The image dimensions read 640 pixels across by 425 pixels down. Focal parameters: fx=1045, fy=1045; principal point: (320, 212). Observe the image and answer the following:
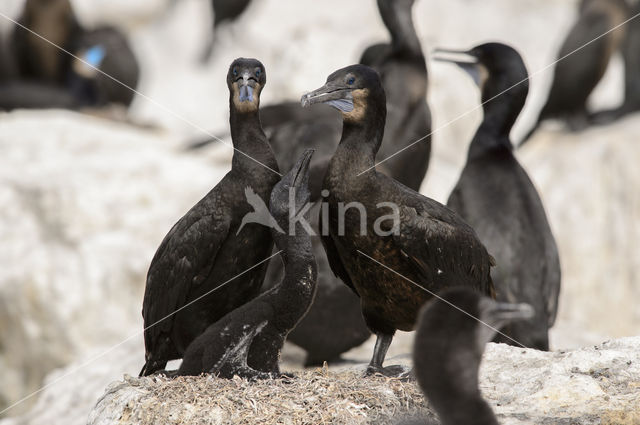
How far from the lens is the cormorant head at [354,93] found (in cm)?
489

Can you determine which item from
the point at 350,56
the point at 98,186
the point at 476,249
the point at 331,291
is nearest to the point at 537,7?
→ the point at 350,56

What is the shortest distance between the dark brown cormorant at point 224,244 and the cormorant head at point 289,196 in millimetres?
124

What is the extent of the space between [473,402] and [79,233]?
25.6 ft

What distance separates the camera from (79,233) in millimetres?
10922

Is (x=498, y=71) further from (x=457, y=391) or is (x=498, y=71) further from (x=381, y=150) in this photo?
(x=457, y=391)

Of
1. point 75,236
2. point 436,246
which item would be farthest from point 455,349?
point 75,236

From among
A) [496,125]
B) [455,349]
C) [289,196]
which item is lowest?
[455,349]

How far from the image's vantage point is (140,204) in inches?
440

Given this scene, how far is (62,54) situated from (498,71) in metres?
9.39

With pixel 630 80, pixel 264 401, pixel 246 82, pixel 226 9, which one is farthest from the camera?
pixel 226 9

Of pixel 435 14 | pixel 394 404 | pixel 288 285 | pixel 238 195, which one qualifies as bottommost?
pixel 394 404

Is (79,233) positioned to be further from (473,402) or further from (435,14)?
(435,14)

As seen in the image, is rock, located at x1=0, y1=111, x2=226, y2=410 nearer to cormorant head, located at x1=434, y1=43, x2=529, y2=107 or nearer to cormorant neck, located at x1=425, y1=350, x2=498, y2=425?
cormorant head, located at x1=434, y1=43, x2=529, y2=107

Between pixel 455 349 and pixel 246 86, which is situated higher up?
pixel 246 86
